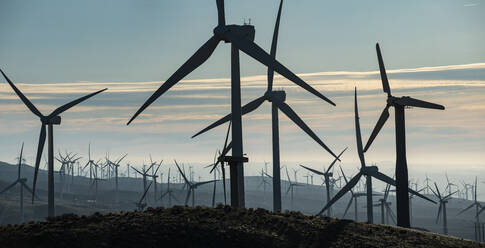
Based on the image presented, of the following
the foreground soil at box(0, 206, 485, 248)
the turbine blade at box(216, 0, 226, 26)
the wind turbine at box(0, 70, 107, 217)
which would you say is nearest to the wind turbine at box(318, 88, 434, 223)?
the turbine blade at box(216, 0, 226, 26)

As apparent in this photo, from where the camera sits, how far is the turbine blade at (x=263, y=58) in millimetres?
91438

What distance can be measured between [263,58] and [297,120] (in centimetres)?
2409

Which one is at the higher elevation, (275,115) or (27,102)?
(27,102)

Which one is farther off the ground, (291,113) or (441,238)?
(291,113)

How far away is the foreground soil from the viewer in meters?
77.2

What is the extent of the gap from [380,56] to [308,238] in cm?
3915

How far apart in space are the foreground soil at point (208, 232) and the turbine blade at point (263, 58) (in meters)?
13.5

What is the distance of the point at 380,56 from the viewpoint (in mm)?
115750

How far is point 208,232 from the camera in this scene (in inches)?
3206

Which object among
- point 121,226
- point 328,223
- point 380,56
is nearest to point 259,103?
point 380,56

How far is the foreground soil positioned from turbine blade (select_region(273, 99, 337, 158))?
62.9 feet

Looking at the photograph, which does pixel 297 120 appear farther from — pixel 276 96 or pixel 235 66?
pixel 235 66

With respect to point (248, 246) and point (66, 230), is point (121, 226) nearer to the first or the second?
point (66, 230)


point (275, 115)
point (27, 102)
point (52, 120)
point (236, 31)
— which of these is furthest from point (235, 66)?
point (27, 102)
